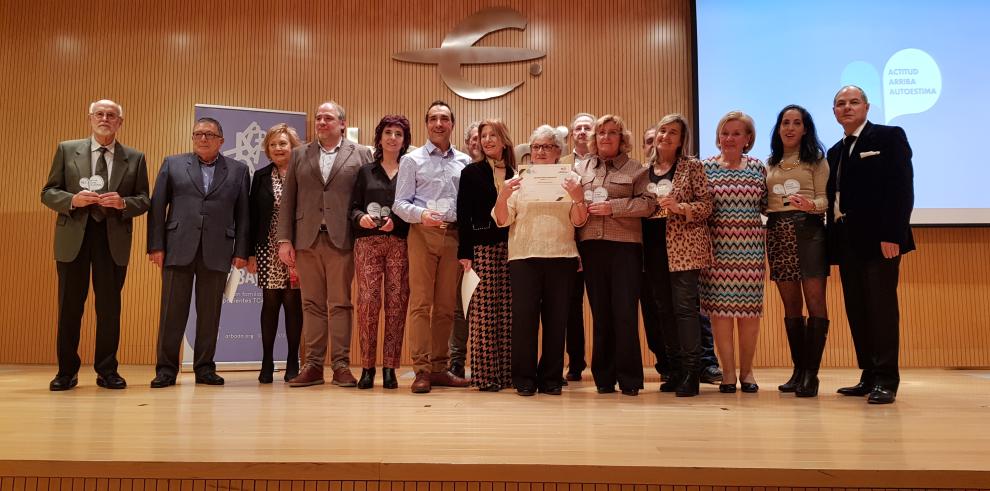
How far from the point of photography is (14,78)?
588cm

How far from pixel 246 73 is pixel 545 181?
371 cm

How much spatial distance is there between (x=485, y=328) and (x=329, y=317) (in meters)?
0.89

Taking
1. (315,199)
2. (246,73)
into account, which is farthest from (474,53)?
(315,199)

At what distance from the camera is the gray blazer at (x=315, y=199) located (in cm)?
372

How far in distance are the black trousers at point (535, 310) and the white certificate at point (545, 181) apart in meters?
0.31

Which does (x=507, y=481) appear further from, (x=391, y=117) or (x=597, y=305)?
(x=391, y=117)

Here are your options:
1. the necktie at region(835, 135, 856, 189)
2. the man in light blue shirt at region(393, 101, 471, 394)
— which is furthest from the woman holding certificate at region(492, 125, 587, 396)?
the necktie at region(835, 135, 856, 189)

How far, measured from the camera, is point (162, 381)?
12.2ft

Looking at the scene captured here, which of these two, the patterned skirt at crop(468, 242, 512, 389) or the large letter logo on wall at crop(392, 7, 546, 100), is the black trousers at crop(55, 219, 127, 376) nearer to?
the patterned skirt at crop(468, 242, 512, 389)

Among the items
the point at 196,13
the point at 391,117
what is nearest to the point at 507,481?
the point at 391,117

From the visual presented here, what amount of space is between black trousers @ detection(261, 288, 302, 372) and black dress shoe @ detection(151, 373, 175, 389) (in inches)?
19.4

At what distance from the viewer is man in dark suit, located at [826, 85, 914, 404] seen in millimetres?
3113

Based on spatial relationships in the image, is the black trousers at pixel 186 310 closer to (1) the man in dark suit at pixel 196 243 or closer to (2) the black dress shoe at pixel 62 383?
(1) the man in dark suit at pixel 196 243

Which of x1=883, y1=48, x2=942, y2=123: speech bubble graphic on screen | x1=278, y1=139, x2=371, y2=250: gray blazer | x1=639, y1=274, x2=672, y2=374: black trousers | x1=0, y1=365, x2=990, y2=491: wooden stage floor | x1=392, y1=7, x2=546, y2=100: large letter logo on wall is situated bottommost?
x1=0, y1=365, x2=990, y2=491: wooden stage floor
